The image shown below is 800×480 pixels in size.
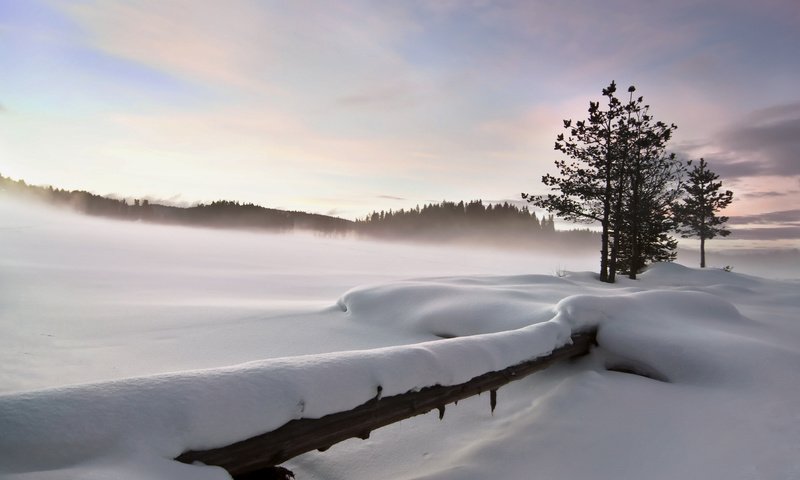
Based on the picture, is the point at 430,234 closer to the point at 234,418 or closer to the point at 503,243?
the point at 503,243

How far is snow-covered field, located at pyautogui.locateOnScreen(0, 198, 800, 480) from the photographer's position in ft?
5.91

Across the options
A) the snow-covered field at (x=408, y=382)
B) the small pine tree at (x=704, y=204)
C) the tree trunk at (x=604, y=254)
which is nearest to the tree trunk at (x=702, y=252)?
the small pine tree at (x=704, y=204)

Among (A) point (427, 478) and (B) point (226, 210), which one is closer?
(A) point (427, 478)

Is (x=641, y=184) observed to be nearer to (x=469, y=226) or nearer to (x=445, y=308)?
(x=445, y=308)

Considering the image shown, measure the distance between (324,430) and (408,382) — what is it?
2.31 ft

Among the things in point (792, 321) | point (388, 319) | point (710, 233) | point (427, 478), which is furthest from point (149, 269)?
point (710, 233)

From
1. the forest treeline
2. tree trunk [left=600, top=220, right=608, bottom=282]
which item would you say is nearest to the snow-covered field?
tree trunk [left=600, top=220, right=608, bottom=282]

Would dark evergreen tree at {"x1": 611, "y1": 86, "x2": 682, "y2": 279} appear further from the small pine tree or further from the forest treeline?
the forest treeline

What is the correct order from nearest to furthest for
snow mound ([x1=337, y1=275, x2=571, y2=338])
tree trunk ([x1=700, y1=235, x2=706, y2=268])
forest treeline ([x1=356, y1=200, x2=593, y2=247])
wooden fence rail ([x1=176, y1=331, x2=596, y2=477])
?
1. wooden fence rail ([x1=176, y1=331, x2=596, y2=477])
2. snow mound ([x1=337, y1=275, x2=571, y2=338])
3. tree trunk ([x1=700, y1=235, x2=706, y2=268])
4. forest treeline ([x1=356, y1=200, x2=593, y2=247])

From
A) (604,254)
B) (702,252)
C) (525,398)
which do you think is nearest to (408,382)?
(525,398)

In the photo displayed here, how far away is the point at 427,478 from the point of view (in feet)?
10.1

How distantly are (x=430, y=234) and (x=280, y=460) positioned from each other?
328 feet

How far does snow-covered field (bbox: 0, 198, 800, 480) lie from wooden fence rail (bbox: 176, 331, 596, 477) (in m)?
0.07

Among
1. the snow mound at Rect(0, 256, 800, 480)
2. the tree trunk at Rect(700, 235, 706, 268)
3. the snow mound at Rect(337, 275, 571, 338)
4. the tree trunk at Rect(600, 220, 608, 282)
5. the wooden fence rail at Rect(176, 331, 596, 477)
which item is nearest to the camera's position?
the snow mound at Rect(0, 256, 800, 480)
